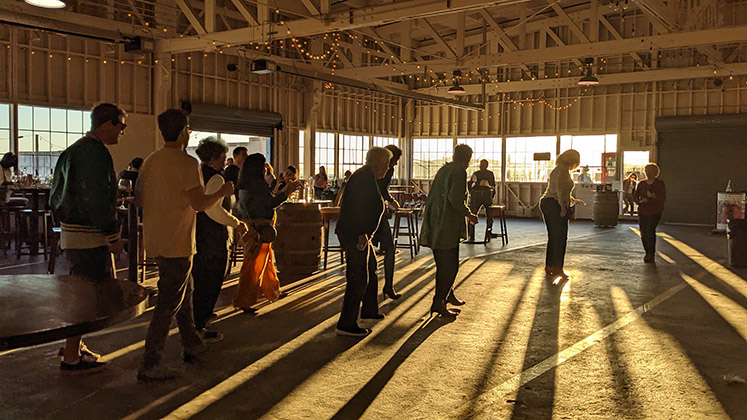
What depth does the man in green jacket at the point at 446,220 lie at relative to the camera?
5.48 m

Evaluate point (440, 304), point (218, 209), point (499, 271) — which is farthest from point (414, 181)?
point (218, 209)

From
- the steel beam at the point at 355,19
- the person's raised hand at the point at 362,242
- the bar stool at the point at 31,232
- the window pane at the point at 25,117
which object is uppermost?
the steel beam at the point at 355,19

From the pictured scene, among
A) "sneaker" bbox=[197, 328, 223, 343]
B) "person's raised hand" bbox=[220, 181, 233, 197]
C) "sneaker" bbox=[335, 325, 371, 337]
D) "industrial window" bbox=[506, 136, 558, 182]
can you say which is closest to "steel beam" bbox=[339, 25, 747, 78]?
"industrial window" bbox=[506, 136, 558, 182]

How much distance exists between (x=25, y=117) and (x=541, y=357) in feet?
38.3

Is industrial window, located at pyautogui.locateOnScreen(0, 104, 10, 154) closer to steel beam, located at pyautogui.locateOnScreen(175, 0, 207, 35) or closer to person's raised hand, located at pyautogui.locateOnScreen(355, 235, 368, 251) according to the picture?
steel beam, located at pyautogui.locateOnScreen(175, 0, 207, 35)

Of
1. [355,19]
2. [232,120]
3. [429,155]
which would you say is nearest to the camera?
[355,19]

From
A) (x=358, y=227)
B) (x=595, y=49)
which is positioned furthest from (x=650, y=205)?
(x=358, y=227)

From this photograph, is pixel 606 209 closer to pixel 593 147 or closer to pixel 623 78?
pixel 623 78

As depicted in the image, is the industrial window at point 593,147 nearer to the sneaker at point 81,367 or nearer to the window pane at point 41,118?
the window pane at point 41,118

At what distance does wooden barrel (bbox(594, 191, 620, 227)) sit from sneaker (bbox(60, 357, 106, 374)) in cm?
1456

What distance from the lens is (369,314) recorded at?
5.43 m

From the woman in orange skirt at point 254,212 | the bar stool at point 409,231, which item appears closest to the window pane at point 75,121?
the bar stool at point 409,231

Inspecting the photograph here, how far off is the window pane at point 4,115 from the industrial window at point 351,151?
32.6 ft

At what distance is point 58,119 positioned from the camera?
12.9 meters
